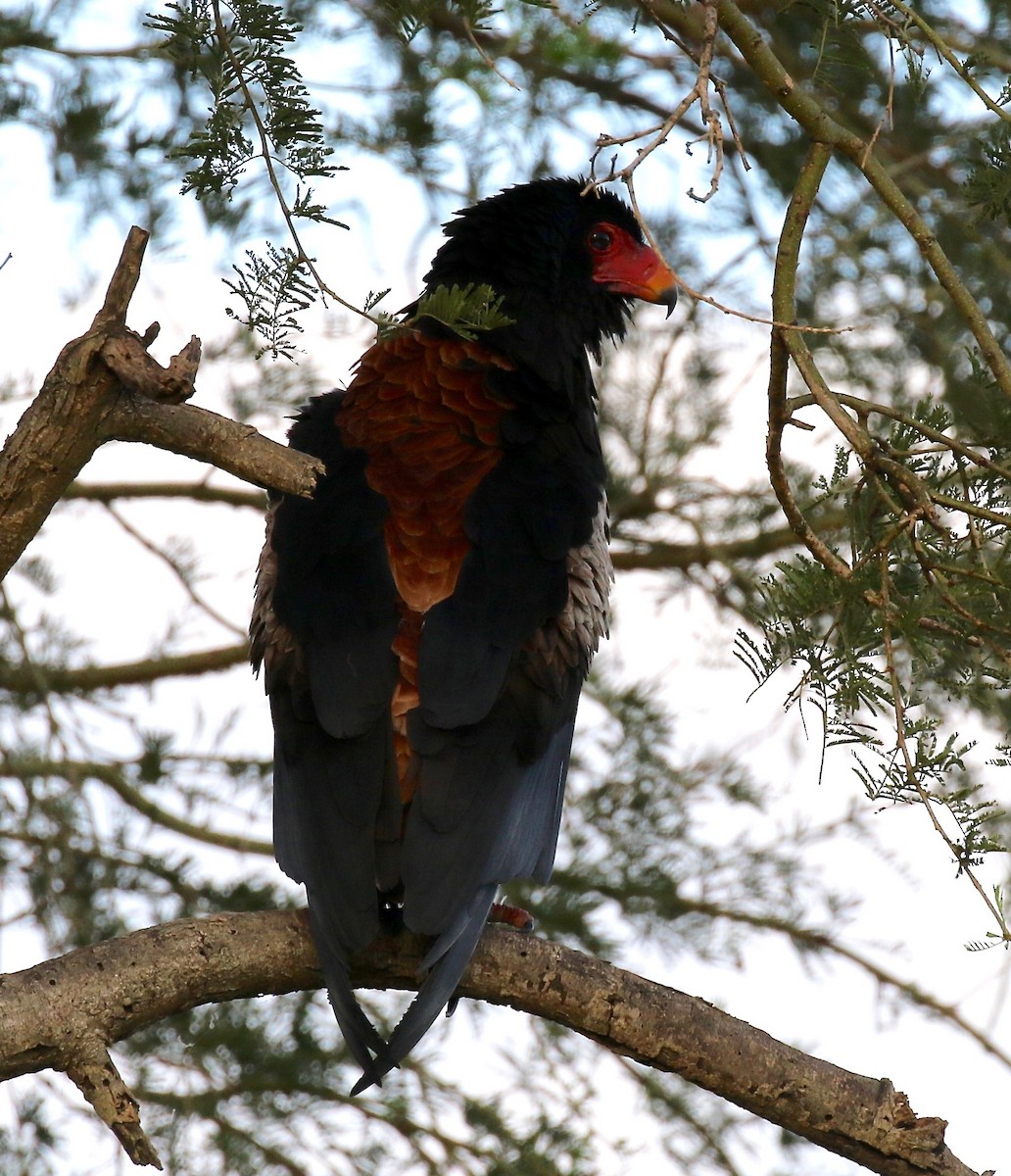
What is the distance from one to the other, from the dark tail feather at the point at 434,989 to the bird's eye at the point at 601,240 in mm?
1965

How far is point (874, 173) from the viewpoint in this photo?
2.53 metres

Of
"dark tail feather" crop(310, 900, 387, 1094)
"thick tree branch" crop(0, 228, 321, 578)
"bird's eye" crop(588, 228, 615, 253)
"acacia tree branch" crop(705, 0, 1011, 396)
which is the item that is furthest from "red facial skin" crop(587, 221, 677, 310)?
"dark tail feather" crop(310, 900, 387, 1094)

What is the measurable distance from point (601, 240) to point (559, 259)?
16 cm

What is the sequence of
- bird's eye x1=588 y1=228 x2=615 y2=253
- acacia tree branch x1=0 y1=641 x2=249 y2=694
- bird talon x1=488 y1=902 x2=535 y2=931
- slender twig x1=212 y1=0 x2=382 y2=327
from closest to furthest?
slender twig x1=212 y1=0 x2=382 y2=327, bird talon x1=488 y1=902 x2=535 y2=931, bird's eye x1=588 y1=228 x2=615 y2=253, acacia tree branch x1=0 y1=641 x2=249 y2=694

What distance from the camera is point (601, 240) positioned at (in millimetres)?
4031

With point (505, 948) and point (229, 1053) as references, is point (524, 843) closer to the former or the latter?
point (505, 948)

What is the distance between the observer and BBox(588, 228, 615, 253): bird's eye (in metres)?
4.03

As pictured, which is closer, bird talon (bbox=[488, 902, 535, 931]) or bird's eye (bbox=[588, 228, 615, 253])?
bird talon (bbox=[488, 902, 535, 931])

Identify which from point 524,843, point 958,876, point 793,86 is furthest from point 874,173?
point 524,843

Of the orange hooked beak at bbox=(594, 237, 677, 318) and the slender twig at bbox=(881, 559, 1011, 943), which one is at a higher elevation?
the orange hooked beak at bbox=(594, 237, 677, 318)

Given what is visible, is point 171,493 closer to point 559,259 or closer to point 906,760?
point 559,259

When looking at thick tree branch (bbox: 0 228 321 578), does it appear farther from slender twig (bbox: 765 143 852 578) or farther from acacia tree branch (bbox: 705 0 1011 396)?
acacia tree branch (bbox: 705 0 1011 396)

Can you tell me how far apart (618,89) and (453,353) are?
80.8 inches

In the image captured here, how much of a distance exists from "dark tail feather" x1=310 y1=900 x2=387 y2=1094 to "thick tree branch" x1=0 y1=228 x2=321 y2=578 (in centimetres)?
93
